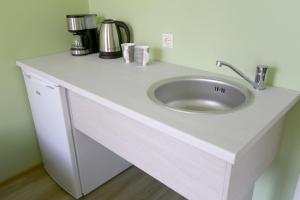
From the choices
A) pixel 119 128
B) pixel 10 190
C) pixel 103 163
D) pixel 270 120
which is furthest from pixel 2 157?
pixel 270 120

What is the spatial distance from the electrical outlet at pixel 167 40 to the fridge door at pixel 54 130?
68cm

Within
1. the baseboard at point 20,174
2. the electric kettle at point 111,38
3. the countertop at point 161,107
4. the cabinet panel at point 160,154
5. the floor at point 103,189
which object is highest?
the electric kettle at point 111,38

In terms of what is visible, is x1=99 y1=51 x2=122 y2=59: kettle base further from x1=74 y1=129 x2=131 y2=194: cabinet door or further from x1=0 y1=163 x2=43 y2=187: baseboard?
x1=0 y1=163 x2=43 y2=187: baseboard

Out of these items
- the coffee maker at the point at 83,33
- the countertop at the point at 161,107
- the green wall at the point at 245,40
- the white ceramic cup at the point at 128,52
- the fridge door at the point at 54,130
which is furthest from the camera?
the coffee maker at the point at 83,33

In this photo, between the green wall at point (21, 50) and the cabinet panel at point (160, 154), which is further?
the green wall at point (21, 50)

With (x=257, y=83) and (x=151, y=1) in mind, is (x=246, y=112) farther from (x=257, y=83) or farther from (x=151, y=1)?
(x=151, y=1)

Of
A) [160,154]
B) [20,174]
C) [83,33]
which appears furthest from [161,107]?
[20,174]

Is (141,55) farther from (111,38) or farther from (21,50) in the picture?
(21,50)

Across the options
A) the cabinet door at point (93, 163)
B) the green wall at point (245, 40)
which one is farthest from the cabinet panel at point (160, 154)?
the green wall at point (245, 40)

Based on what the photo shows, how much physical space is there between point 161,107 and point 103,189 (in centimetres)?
110

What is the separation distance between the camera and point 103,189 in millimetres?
1832

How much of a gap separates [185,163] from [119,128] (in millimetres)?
365

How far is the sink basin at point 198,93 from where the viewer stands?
1.27m

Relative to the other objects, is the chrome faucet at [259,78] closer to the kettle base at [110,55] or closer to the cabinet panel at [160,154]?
the cabinet panel at [160,154]
